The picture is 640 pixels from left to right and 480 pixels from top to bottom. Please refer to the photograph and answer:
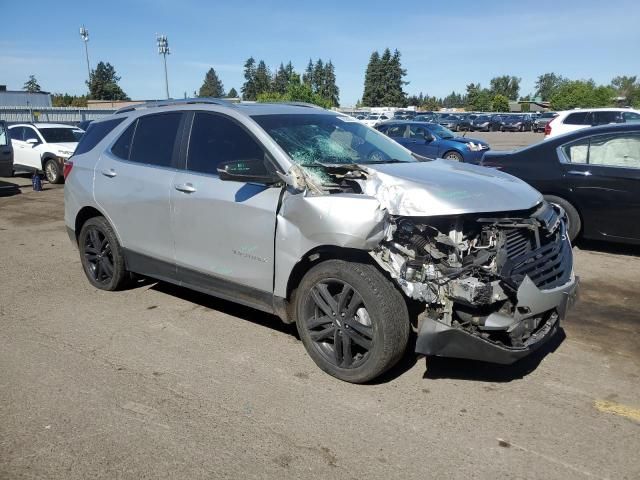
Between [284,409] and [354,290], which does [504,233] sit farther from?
[284,409]

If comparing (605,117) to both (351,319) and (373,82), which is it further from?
(373,82)

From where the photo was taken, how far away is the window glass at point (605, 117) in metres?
17.9

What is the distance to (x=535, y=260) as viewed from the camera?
3590mm

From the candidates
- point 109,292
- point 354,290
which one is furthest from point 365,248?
point 109,292

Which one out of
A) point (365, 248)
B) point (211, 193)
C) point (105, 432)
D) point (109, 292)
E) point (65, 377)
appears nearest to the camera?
point (105, 432)

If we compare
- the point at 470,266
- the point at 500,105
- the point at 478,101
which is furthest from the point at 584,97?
the point at 470,266

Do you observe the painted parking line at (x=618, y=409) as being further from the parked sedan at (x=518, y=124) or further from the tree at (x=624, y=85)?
the tree at (x=624, y=85)

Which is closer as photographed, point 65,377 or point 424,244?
point 424,244

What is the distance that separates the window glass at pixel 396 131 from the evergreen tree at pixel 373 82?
326ft

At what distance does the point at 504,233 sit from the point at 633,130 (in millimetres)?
4244

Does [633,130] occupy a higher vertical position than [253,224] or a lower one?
higher

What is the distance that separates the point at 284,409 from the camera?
11.4 ft

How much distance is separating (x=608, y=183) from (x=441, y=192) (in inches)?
158

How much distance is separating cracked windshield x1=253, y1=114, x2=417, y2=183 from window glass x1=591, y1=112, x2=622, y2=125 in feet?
50.6
